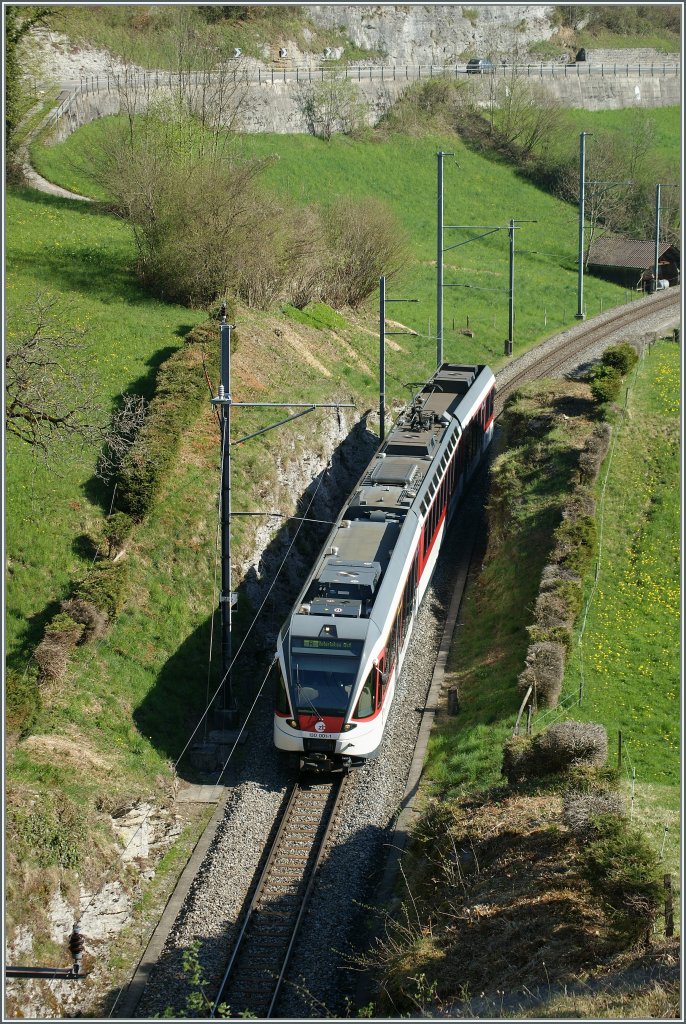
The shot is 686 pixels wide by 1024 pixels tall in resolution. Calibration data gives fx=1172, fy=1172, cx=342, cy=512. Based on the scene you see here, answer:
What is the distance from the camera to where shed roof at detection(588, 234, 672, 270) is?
6956cm

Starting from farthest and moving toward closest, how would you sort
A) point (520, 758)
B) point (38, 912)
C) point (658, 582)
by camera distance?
point (658, 582) → point (520, 758) → point (38, 912)

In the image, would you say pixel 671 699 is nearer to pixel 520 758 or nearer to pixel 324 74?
pixel 520 758

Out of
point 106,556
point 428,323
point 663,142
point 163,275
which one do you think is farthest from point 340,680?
point 663,142

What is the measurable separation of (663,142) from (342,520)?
8089 cm

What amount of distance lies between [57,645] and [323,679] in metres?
5.37

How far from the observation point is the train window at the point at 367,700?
69.0ft

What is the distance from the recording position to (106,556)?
1025 inches

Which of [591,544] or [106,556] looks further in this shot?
[591,544]

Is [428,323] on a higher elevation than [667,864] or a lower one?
higher

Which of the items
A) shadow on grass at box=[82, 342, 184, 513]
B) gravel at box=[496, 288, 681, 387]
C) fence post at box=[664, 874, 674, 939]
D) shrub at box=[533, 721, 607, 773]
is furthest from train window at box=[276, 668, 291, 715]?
gravel at box=[496, 288, 681, 387]

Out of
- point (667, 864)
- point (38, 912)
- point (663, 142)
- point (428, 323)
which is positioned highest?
point (663, 142)

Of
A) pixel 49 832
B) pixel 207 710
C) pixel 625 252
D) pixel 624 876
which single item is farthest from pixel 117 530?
pixel 625 252

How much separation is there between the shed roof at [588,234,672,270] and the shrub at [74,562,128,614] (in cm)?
5140

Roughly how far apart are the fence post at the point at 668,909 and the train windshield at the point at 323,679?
724cm
